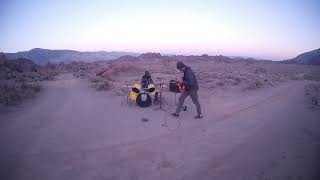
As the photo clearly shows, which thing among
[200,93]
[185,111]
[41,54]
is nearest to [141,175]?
[185,111]

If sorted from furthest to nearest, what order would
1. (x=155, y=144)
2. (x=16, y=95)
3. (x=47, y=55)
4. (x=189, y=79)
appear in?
1. (x=47, y=55)
2. (x=16, y=95)
3. (x=189, y=79)
4. (x=155, y=144)

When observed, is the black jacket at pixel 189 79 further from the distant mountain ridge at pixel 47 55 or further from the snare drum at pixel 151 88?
the distant mountain ridge at pixel 47 55

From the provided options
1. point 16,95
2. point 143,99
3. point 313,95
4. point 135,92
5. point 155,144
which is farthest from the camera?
point 313,95

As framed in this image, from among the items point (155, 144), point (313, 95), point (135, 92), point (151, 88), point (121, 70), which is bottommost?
point (155, 144)

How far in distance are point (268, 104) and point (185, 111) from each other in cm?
437

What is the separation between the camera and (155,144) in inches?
279

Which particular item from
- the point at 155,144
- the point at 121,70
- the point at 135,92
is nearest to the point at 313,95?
the point at 135,92

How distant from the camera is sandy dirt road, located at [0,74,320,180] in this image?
5527 millimetres

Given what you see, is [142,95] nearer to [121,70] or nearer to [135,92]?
[135,92]

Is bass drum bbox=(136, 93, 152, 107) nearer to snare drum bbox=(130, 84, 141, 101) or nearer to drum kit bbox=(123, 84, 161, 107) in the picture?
drum kit bbox=(123, 84, 161, 107)

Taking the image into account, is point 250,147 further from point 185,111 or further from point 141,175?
point 185,111

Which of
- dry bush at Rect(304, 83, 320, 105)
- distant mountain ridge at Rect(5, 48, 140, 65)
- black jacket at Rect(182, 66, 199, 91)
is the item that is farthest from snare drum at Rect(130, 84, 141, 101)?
distant mountain ridge at Rect(5, 48, 140, 65)

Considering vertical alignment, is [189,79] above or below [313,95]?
above

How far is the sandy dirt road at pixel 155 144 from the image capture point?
18.1 ft
